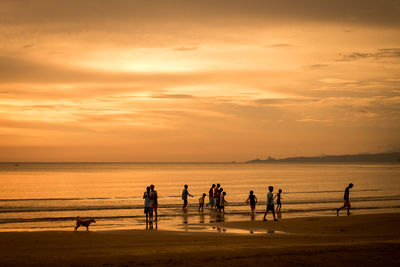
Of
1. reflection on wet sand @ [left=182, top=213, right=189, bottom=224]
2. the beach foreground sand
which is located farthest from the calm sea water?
the beach foreground sand

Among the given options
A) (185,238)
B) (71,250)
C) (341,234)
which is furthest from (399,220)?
(71,250)

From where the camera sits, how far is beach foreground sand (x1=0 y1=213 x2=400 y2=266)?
1195cm

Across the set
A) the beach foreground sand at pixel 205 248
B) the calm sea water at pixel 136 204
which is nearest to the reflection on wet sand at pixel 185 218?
the calm sea water at pixel 136 204

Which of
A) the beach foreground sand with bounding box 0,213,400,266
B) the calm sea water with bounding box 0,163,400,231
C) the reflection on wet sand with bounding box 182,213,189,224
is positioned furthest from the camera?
the calm sea water with bounding box 0,163,400,231

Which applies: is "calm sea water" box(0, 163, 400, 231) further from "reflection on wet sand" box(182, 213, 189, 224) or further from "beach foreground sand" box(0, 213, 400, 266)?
"beach foreground sand" box(0, 213, 400, 266)

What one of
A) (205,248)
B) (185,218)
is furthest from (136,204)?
(205,248)

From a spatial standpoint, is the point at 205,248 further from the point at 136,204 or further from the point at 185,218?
the point at 136,204

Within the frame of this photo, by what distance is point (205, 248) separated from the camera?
47.0ft

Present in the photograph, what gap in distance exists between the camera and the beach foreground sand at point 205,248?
1195 centimetres

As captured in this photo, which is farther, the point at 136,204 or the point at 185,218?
the point at 136,204

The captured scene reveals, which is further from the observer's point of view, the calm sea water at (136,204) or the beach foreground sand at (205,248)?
the calm sea water at (136,204)

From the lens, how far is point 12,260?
12.4 metres

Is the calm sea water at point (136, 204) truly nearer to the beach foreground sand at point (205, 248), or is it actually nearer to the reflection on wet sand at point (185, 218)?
the reflection on wet sand at point (185, 218)

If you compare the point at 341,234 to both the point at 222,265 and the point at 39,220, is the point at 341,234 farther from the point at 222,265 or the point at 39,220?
the point at 39,220
